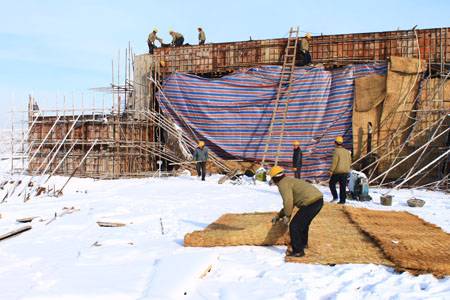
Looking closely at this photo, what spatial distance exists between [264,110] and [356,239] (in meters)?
10.9

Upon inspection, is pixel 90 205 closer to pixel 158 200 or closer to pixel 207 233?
pixel 158 200

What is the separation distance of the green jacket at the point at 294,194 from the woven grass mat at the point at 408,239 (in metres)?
1.17

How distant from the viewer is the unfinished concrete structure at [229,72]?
14953 millimetres

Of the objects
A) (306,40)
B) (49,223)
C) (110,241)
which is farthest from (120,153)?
(110,241)

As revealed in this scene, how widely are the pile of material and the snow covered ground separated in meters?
0.19

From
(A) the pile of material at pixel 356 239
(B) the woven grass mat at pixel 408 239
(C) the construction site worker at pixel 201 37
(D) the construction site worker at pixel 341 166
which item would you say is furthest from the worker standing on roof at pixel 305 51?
(A) the pile of material at pixel 356 239

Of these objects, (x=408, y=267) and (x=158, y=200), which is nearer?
(x=408, y=267)

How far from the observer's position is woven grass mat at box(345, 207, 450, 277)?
511cm

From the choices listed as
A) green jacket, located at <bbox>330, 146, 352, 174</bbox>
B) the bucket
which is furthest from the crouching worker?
the bucket

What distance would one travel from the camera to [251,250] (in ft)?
20.8

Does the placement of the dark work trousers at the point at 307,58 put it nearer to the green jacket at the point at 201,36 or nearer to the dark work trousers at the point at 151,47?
the green jacket at the point at 201,36

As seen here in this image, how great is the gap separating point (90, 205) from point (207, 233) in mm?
4934

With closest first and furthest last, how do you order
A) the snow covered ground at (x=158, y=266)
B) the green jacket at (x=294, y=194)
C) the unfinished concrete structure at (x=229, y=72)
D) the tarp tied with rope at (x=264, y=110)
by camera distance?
the snow covered ground at (x=158, y=266), the green jacket at (x=294, y=194), the unfinished concrete structure at (x=229, y=72), the tarp tied with rope at (x=264, y=110)

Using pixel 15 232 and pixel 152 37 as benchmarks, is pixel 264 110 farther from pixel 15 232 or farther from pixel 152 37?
pixel 15 232
